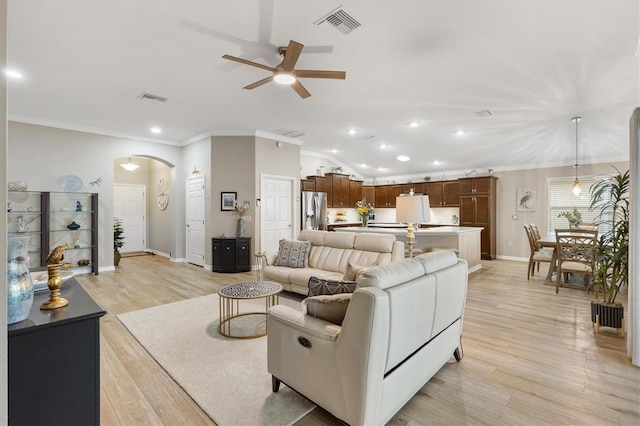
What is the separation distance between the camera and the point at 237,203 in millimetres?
6395

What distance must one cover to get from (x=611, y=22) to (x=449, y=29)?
52.8 inches

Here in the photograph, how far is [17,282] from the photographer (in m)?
1.07

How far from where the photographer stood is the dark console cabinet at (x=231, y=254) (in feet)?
20.1

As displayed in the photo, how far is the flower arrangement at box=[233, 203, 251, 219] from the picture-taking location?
6352 millimetres

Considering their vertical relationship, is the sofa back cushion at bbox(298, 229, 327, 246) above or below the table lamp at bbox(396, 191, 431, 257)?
below

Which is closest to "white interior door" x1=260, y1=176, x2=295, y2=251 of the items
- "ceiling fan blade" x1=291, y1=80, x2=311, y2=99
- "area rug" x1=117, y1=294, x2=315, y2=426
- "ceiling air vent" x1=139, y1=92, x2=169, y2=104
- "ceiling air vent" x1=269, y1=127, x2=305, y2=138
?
"ceiling air vent" x1=269, y1=127, x2=305, y2=138

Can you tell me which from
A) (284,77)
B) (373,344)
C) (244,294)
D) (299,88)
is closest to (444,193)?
(299,88)

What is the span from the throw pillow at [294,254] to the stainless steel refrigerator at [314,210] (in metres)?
2.94

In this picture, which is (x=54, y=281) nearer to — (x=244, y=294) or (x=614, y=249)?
(x=244, y=294)

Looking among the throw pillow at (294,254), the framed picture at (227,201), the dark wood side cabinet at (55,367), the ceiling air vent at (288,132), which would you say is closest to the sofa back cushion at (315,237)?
the throw pillow at (294,254)

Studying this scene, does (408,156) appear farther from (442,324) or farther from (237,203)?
(442,324)

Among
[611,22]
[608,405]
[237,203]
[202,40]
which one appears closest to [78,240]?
[237,203]

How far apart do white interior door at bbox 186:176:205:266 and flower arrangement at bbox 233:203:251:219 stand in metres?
0.87

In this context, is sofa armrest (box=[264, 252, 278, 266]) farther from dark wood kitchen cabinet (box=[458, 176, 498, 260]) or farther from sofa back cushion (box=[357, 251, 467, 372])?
dark wood kitchen cabinet (box=[458, 176, 498, 260])
